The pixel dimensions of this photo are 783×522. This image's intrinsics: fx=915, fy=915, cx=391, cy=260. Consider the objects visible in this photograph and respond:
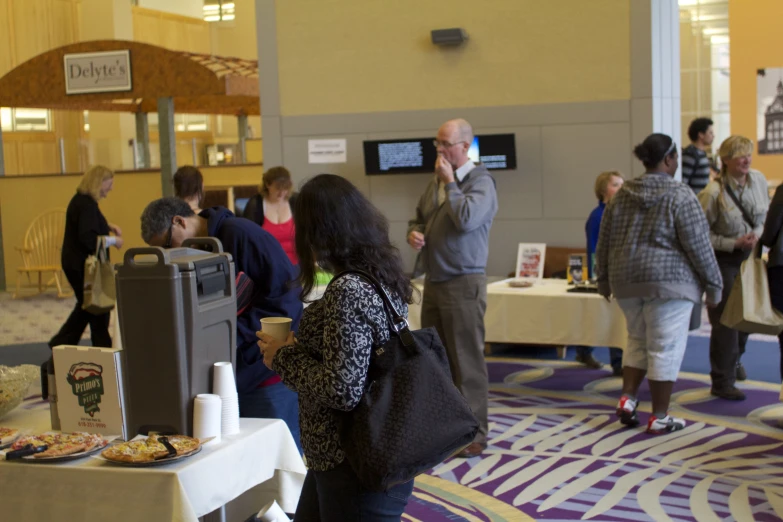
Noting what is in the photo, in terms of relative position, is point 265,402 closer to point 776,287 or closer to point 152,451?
point 152,451

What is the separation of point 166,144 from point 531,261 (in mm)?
6249

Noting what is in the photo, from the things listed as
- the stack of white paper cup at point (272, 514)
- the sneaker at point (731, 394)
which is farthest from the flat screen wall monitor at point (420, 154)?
the stack of white paper cup at point (272, 514)

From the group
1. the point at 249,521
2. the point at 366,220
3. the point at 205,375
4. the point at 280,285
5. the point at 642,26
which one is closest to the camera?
the point at 366,220

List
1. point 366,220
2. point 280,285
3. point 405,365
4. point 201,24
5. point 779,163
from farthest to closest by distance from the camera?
point 201,24 < point 779,163 < point 280,285 < point 366,220 < point 405,365

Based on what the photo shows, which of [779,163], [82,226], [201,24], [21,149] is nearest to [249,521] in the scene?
[82,226]

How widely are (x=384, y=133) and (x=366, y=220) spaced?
584 cm

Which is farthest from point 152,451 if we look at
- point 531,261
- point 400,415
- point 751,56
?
point 751,56

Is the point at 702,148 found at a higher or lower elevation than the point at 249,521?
higher

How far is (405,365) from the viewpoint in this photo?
197 centimetres

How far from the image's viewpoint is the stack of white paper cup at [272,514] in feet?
8.54

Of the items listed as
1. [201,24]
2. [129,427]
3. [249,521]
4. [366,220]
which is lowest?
[249,521]

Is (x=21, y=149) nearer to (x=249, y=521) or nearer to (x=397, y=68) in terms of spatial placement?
(x=397, y=68)

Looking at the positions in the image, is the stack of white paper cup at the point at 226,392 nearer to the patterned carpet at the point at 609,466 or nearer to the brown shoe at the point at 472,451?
the patterned carpet at the point at 609,466

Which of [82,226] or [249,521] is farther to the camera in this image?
[82,226]
